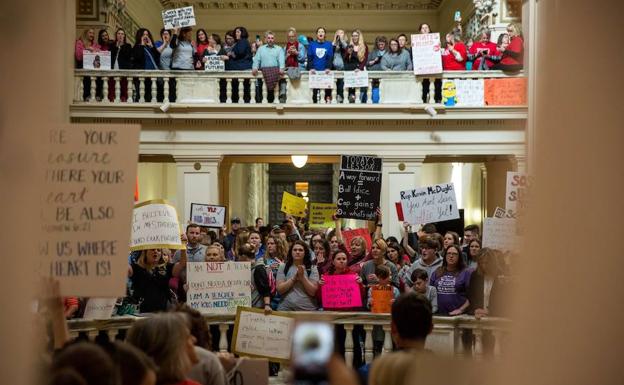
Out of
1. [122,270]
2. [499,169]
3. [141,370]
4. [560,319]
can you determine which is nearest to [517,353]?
[560,319]

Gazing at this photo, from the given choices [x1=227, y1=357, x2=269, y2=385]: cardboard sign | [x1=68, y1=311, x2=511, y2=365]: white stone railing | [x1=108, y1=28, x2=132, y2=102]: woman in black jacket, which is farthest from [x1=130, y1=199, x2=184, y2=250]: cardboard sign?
[x1=108, y1=28, x2=132, y2=102]: woman in black jacket

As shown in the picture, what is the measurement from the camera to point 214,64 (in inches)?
727

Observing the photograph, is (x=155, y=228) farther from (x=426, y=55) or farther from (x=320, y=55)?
(x=426, y=55)

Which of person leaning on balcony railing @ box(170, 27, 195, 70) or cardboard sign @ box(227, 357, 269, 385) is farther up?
person leaning on balcony railing @ box(170, 27, 195, 70)

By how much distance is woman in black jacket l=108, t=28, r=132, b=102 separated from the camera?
1855 centimetres

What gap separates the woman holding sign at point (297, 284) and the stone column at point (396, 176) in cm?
985

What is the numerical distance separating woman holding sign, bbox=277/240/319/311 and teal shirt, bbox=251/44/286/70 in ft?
32.3

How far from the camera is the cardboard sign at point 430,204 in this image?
1288 centimetres

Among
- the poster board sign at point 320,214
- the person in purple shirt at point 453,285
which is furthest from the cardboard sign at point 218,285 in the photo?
the poster board sign at point 320,214

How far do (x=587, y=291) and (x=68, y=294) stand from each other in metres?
2.17

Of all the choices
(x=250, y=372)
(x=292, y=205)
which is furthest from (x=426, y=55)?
(x=250, y=372)

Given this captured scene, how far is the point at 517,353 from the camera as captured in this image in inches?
119

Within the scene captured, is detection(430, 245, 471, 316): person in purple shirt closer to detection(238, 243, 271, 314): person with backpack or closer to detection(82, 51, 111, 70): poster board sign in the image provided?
detection(238, 243, 271, 314): person with backpack

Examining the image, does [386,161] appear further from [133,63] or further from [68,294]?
[68,294]
